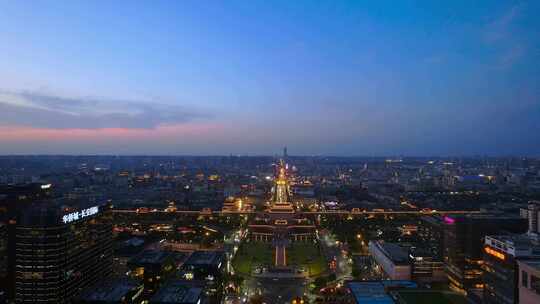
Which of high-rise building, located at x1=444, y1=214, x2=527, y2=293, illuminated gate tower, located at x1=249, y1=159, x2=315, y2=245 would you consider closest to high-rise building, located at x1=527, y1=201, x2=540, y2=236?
high-rise building, located at x1=444, y1=214, x2=527, y2=293

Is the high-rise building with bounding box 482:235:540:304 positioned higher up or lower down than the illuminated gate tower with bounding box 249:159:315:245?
higher up

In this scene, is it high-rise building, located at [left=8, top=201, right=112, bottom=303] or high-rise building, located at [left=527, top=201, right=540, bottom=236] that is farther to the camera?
high-rise building, located at [left=527, top=201, right=540, bottom=236]

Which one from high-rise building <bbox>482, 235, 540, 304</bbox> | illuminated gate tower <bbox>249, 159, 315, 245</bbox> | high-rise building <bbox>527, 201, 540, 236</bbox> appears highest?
high-rise building <bbox>527, 201, 540, 236</bbox>

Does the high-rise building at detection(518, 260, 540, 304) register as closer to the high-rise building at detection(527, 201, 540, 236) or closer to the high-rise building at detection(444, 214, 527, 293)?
the high-rise building at detection(527, 201, 540, 236)

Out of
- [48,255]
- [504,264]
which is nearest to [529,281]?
[504,264]

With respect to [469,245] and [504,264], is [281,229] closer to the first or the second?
[469,245]

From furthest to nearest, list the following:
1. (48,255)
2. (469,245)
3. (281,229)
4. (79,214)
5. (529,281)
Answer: (281,229)
(469,245)
(79,214)
(48,255)
(529,281)
